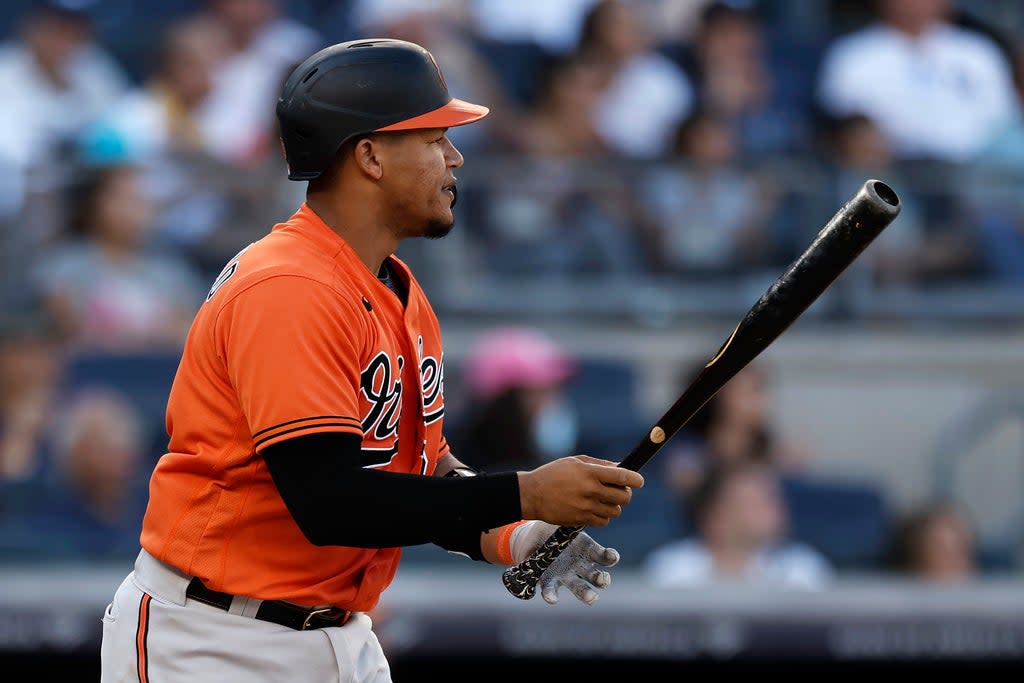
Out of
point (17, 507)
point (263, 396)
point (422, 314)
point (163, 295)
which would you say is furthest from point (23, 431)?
point (263, 396)

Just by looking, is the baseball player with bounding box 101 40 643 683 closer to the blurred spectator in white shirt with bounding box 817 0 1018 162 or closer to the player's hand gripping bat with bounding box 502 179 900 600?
the player's hand gripping bat with bounding box 502 179 900 600

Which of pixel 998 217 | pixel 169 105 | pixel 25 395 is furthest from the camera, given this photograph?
pixel 169 105

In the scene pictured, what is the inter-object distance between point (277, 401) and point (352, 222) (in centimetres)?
42

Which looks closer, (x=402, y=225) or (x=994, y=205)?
(x=402, y=225)

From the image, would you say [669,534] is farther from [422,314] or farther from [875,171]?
[422,314]

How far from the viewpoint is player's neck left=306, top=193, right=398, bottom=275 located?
8.43ft

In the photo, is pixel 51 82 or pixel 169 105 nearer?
pixel 169 105

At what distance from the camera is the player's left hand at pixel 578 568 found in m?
2.59

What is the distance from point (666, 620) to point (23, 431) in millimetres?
2331

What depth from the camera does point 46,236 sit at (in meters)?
5.68

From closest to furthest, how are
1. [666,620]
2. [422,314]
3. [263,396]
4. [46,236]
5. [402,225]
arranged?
[263,396] → [402,225] → [422,314] → [666,620] → [46,236]

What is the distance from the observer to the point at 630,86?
6.77 meters

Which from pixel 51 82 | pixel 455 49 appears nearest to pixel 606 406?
pixel 455 49

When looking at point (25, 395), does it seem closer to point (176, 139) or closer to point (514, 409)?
point (176, 139)
